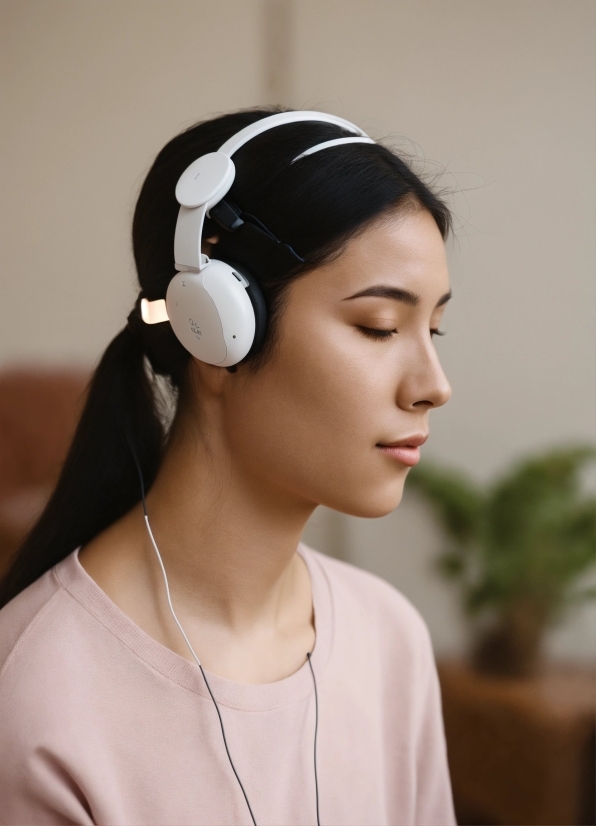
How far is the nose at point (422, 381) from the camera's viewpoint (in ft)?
2.95

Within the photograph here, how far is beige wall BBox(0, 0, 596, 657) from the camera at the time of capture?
4.72 ft

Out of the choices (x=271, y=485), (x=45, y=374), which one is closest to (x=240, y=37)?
(x=45, y=374)

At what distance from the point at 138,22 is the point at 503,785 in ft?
5.57

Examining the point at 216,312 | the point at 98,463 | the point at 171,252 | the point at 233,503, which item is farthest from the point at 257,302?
the point at 98,463

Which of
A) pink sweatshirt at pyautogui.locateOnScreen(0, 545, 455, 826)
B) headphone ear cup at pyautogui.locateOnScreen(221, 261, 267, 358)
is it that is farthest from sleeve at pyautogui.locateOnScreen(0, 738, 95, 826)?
headphone ear cup at pyautogui.locateOnScreen(221, 261, 267, 358)

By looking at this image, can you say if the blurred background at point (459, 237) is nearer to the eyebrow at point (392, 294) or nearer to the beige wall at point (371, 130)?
the beige wall at point (371, 130)

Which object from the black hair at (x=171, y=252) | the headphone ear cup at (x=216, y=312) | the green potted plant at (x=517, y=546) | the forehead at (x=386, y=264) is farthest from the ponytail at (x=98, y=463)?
the green potted plant at (x=517, y=546)

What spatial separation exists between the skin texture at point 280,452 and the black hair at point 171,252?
3 cm

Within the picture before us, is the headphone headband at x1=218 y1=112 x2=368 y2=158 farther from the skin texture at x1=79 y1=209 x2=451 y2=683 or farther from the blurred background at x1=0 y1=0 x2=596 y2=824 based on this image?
the blurred background at x1=0 y1=0 x2=596 y2=824

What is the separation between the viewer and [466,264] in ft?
5.08

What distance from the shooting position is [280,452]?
3.01 feet

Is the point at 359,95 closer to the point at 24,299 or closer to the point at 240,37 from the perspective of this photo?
the point at 240,37

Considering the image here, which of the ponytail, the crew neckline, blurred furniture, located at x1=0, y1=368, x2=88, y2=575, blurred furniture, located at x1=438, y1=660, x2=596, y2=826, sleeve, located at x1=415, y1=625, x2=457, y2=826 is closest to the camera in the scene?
the crew neckline

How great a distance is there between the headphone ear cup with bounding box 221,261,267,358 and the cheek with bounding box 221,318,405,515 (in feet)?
0.09
